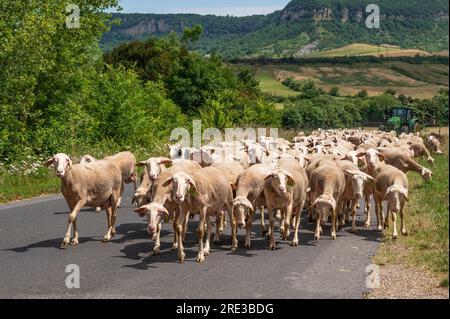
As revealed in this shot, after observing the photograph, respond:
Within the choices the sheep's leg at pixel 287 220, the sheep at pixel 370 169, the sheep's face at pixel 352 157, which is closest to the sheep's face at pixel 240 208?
the sheep's leg at pixel 287 220

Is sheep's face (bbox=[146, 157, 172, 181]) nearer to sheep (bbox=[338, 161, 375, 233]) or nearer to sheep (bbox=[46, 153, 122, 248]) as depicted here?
sheep (bbox=[46, 153, 122, 248])

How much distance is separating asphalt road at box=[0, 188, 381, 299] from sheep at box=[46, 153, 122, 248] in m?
0.58

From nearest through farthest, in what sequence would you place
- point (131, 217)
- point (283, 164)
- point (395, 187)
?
point (395, 187), point (283, 164), point (131, 217)

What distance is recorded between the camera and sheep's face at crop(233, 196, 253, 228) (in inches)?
519

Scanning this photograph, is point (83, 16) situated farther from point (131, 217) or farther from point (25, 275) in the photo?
point (25, 275)

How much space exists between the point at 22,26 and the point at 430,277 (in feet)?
71.3

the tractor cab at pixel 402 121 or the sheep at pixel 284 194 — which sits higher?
the sheep at pixel 284 194

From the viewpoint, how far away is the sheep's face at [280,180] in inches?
542

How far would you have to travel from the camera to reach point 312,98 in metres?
143

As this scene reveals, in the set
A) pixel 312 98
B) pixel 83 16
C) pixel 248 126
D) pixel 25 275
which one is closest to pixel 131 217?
pixel 25 275

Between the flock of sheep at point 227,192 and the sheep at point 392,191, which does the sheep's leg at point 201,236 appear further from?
the sheep at point 392,191

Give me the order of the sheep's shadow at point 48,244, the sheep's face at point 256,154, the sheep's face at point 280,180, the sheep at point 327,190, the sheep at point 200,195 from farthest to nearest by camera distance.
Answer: the sheep's face at point 256,154
the sheep at point 327,190
the sheep's shadow at point 48,244
the sheep's face at point 280,180
the sheep at point 200,195

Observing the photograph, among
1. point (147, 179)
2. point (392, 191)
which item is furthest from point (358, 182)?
point (147, 179)

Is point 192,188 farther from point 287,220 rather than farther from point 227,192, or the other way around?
point 287,220
